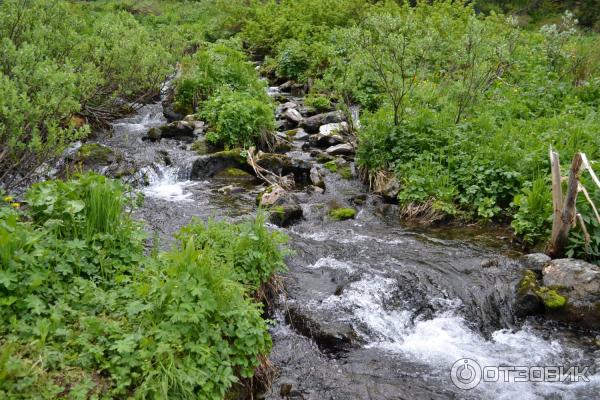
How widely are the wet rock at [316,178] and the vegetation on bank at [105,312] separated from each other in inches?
241

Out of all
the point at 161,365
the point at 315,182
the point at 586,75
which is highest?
the point at 586,75

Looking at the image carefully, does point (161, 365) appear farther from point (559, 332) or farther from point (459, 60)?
point (459, 60)

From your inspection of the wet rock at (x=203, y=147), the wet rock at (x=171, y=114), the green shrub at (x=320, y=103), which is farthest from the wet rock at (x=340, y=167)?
the wet rock at (x=171, y=114)

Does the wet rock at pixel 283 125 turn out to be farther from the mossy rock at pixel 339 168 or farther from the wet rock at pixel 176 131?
the mossy rock at pixel 339 168

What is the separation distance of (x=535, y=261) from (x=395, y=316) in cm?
241

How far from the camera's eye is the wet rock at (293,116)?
49.6 feet

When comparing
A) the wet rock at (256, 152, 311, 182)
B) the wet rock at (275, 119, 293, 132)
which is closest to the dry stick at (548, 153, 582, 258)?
the wet rock at (256, 152, 311, 182)

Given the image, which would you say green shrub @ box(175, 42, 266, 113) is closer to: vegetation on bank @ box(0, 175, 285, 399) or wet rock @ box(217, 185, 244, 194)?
wet rock @ box(217, 185, 244, 194)

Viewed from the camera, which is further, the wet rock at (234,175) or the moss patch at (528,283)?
the wet rock at (234,175)

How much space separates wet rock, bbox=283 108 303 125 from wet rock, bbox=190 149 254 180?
366 centimetres

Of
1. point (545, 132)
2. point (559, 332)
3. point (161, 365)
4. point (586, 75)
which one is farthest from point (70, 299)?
point (586, 75)

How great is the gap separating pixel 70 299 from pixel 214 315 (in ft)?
4.22

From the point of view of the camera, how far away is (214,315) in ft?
13.8

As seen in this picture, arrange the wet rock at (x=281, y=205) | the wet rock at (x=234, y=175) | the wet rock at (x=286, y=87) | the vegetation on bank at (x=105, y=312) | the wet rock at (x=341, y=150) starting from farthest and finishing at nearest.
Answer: the wet rock at (x=286, y=87) < the wet rock at (x=341, y=150) < the wet rock at (x=234, y=175) < the wet rock at (x=281, y=205) < the vegetation on bank at (x=105, y=312)
